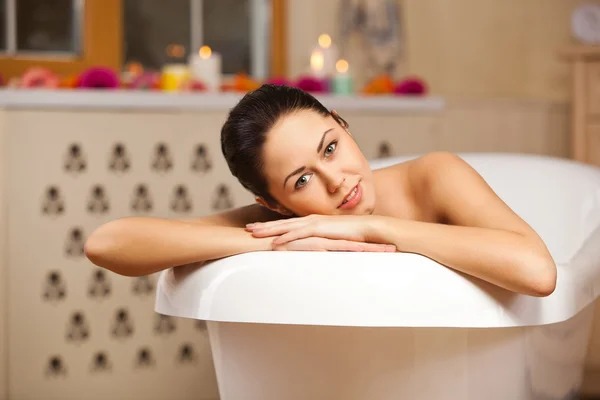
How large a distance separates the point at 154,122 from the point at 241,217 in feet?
3.09

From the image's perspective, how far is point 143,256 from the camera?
1268 millimetres

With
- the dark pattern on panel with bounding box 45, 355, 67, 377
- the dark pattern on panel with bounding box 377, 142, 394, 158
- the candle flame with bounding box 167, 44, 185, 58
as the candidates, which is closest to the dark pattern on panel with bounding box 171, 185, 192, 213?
the dark pattern on panel with bounding box 45, 355, 67, 377

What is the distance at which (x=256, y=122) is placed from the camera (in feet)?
4.35

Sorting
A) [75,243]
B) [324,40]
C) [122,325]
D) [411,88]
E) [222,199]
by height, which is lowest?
[122,325]

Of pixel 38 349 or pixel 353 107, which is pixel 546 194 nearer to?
pixel 353 107

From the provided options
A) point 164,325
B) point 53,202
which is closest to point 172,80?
point 53,202

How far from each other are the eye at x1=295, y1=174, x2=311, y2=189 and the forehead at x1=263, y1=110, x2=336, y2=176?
0.03 meters

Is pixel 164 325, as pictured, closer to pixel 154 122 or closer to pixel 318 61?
pixel 154 122

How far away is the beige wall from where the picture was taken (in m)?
3.56

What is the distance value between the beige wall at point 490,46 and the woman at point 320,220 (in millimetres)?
2182

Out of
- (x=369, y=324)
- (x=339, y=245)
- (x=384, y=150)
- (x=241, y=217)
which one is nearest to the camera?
(x=369, y=324)

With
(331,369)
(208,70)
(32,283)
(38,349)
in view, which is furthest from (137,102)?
(331,369)

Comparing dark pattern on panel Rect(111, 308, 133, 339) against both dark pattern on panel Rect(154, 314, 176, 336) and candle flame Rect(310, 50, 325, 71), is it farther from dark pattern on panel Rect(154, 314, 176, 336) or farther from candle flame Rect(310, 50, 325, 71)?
candle flame Rect(310, 50, 325, 71)

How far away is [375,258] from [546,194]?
1104 millimetres
